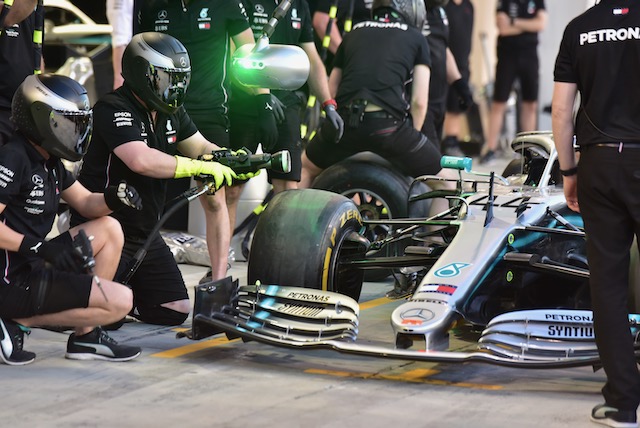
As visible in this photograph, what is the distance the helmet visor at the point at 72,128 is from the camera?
5578mm

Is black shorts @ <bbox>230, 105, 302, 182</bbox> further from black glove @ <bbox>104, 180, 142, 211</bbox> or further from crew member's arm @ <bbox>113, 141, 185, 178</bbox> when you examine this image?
black glove @ <bbox>104, 180, 142, 211</bbox>

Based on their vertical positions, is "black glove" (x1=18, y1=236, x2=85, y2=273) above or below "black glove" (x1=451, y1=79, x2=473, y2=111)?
below

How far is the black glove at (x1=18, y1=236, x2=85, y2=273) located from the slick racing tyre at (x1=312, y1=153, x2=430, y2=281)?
117 inches

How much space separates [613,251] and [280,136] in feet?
12.3

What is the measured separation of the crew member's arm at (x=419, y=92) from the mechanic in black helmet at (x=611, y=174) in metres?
3.89

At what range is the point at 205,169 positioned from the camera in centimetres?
606

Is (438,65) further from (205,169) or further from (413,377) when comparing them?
(413,377)

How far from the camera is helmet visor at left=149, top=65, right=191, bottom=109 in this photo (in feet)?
20.6

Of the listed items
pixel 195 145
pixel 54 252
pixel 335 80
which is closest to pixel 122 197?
pixel 54 252

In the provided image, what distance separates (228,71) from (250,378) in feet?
9.45

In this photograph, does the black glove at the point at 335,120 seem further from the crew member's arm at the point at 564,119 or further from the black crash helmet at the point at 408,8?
the crew member's arm at the point at 564,119

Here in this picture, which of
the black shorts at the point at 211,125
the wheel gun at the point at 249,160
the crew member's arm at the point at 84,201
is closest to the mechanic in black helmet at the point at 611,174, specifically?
the wheel gun at the point at 249,160

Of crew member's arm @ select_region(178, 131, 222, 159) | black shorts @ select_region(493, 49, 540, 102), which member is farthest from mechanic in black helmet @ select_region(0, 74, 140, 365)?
black shorts @ select_region(493, 49, 540, 102)

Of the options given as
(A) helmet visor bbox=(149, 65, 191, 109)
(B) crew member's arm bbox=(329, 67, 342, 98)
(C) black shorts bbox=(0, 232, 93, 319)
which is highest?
(A) helmet visor bbox=(149, 65, 191, 109)
